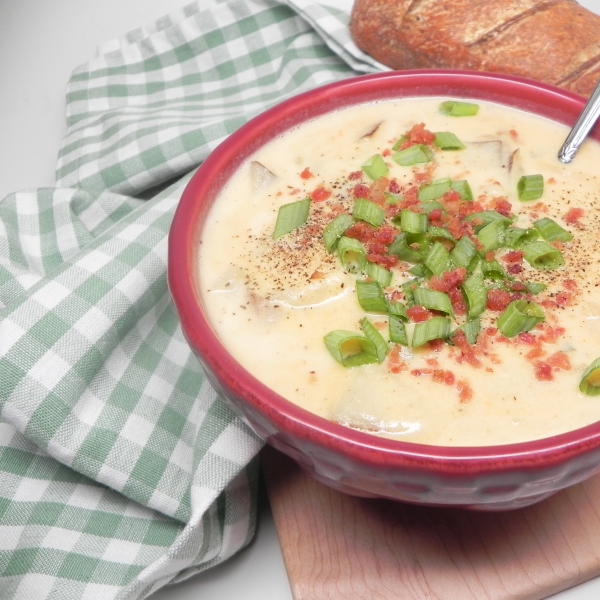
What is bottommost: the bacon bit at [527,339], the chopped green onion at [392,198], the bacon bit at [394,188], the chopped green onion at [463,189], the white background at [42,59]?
the white background at [42,59]

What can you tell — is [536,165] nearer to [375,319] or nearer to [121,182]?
[375,319]

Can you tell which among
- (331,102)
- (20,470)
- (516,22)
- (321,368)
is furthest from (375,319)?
(516,22)

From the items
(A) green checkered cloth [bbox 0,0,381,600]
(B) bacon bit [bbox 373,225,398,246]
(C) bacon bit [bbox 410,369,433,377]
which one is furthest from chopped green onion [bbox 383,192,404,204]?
(A) green checkered cloth [bbox 0,0,381,600]

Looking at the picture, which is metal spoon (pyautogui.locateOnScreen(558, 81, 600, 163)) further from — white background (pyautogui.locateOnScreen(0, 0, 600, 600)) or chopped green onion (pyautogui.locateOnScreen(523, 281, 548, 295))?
white background (pyautogui.locateOnScreen(0, 0, 600, 600))

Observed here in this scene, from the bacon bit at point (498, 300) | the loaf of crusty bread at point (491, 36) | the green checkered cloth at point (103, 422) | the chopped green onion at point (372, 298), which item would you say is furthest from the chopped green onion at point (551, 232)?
the loaf of crusty bread at point (491, 36)

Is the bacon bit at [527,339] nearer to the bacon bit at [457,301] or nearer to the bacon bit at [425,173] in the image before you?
the bacon bit at [457,301]

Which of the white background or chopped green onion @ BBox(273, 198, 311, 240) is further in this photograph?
the white background

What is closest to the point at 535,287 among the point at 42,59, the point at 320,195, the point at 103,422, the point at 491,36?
the point at 320,195
